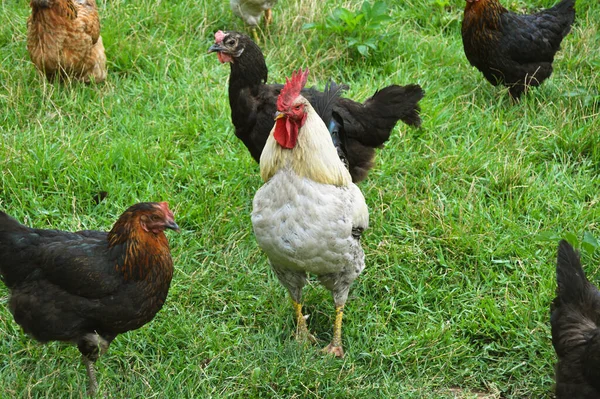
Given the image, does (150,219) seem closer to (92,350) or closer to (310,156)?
(92,350)

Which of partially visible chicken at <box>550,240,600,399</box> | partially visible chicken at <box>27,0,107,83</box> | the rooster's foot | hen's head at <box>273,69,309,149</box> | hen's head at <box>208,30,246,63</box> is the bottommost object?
the rooster's foot

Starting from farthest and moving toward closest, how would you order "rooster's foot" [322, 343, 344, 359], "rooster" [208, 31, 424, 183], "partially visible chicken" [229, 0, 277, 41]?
"partially visible chicken" [229, 0, 277, 41]
"rooster" [208, 31, 424, 183]
"rooster's foot" [322, 343, 344, 359]

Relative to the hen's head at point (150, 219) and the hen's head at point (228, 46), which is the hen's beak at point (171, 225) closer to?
the hen's head at point (150, 219)

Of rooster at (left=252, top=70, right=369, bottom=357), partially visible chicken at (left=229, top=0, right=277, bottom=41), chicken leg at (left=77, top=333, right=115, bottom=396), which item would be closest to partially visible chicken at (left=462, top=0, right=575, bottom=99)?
partially visible chicken at (left=229, top=0, right=277, bottom=41)

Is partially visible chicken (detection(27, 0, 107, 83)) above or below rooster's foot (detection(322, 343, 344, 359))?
above

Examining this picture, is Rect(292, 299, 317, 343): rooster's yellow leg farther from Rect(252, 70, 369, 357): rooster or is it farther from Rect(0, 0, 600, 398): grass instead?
Rect(252, 70, 369, 357): rooster

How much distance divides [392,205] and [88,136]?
2538mm

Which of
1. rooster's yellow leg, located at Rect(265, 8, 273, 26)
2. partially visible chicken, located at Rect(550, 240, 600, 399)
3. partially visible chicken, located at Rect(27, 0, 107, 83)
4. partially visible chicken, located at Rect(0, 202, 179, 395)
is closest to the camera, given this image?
partially visible chicken, located at Rect(550, 240, 600, 399)

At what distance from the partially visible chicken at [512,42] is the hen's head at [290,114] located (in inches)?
117

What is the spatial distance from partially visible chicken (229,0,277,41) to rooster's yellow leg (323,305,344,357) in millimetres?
3659

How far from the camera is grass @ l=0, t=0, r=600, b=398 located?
418 centimetres

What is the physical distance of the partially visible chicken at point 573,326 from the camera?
3.56m

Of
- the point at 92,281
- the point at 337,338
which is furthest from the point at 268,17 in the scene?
the point at 92,281

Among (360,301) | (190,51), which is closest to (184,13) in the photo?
(190,51)
